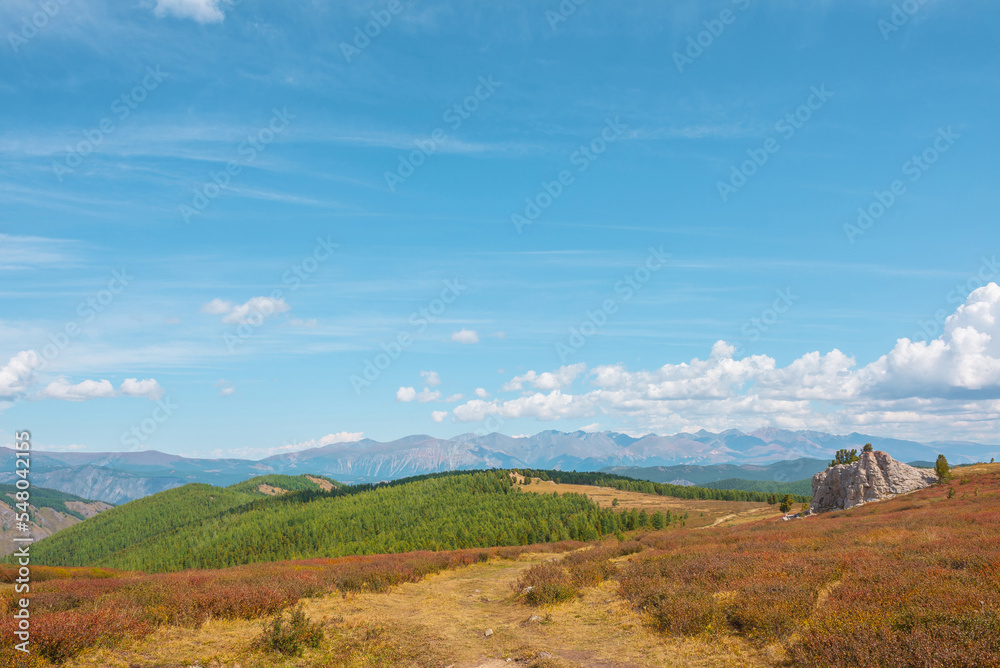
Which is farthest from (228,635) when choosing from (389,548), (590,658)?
(389,548)

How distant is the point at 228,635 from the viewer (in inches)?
634

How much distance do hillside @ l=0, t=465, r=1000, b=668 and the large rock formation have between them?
63.4 m

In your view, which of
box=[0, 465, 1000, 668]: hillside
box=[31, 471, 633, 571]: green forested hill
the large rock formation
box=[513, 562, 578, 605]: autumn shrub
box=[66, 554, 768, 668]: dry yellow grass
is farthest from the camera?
box=[31, 471, 633, 571]: green forested hill

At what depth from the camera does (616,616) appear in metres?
17.5

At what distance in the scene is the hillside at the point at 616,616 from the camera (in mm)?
11344

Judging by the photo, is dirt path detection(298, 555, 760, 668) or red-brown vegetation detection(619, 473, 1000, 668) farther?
dirt path detection(298, 555, 760, 668)

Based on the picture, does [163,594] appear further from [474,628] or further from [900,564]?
[900,564]

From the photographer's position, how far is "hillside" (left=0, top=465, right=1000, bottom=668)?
A: 37.2ft

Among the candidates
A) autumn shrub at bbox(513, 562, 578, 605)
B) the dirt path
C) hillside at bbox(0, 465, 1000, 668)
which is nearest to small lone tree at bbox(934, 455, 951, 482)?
hillside at bbox(0, 465, 1000, 668)

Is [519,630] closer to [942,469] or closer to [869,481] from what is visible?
[869,481]

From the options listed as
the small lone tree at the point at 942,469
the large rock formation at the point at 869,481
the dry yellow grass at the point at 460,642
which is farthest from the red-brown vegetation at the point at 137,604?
the small lone tree at the point at 942,469

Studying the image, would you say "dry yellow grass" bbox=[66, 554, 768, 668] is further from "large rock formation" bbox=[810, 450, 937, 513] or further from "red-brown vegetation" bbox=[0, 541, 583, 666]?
"large rock formation" bbox=[810, 450, 937, 513]

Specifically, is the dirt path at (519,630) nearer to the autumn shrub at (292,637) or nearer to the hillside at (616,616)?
A: the hillside at (616,616)

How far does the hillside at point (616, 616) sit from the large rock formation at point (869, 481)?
63.4m
